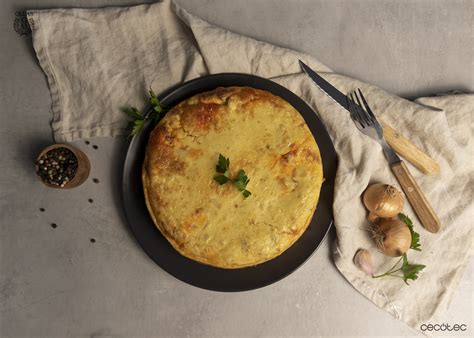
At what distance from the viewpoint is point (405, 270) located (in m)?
2.50

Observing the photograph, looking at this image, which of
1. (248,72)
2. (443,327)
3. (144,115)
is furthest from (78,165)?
(443,327)

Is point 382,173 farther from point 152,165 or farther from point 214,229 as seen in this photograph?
point 152,165

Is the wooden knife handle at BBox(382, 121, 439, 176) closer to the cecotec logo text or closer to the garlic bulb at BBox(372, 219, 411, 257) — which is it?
the garlic bulb at BBox(372, 219, 411, 257)

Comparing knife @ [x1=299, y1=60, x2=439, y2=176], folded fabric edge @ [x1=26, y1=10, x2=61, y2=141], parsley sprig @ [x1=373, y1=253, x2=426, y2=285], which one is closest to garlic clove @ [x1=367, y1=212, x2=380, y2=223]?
parsley sprig @ [x1=373, y1=253, x2=426, y2=285]

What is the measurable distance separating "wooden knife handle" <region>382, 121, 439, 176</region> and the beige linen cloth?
0.25 feet

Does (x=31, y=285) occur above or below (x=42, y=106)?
below

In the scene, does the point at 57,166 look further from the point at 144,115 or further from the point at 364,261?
the point at 364,261

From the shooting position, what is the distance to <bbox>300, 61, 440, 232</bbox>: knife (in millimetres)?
2512

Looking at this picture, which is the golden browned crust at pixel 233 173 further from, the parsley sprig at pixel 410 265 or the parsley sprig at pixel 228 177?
the parsley sprig at pixel 410 265

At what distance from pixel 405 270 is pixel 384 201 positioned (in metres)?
0.43

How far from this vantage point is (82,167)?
2465 millimetres

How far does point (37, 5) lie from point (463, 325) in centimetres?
325

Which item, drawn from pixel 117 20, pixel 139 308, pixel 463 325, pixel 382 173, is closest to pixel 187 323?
pixel 139 308

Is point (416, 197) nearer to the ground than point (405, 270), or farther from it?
farther from it
